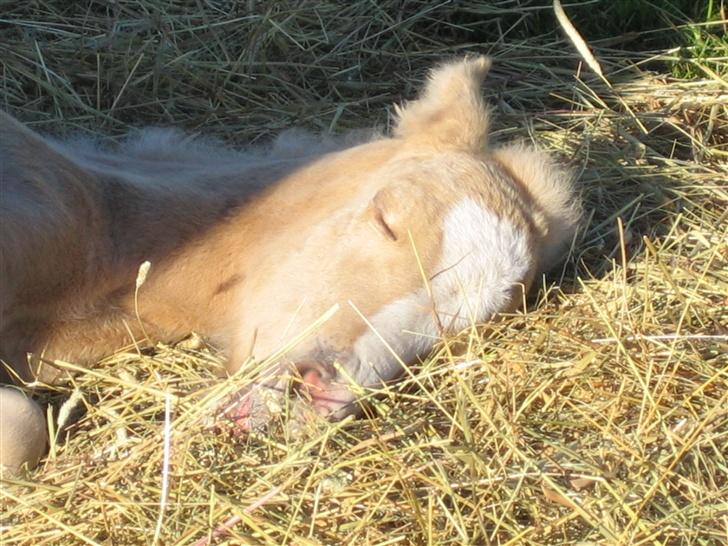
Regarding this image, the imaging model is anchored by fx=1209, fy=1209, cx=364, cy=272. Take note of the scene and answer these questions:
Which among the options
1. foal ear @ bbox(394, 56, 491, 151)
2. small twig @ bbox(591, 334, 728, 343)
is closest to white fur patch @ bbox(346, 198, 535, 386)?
small twig @ bbox(591, 334, 728, 343)

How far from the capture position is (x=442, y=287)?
347cm

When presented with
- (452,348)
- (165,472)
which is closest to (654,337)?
(452,348)

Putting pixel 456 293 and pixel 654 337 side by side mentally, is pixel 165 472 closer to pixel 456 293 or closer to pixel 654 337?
pixel 456 293

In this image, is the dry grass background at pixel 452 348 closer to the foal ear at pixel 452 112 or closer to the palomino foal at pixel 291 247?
the palomino foal at pixel 291 247

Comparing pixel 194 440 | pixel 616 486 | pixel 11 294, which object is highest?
pixel 11 294

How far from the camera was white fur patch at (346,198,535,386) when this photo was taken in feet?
10.9

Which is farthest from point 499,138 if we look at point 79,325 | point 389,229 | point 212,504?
point 212,504

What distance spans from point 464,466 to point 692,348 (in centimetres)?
95

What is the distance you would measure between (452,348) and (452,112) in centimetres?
97

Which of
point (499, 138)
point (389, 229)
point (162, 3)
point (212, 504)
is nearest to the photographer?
point (212, 504)

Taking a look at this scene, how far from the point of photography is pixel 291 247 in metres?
3.73

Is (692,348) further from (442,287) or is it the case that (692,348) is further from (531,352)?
(442,287)

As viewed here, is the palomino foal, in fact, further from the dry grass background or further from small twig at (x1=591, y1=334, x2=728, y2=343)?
small twig at (x1=591, y1=334, x2=728, y2=343)

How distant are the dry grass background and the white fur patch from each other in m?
0.07
